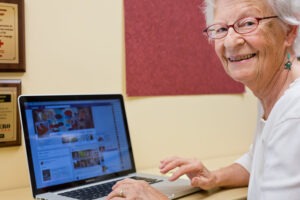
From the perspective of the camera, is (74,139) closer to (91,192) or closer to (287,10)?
(91,192)

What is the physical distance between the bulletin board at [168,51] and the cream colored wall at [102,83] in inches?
1.4

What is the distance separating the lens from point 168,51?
154 cm

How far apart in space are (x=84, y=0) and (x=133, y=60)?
273 millimetres

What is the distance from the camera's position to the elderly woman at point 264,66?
81cm

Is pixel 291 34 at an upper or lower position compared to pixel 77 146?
upper

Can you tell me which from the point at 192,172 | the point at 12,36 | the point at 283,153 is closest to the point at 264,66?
the point at 283,153

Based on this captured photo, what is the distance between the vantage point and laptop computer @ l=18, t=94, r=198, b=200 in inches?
41.5

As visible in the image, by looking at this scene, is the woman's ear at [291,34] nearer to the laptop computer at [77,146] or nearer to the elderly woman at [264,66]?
the elderly woman at [264,66]

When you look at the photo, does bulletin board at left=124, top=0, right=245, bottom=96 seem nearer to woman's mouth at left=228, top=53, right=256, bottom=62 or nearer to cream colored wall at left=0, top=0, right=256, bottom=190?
cream colored wall at left=0, top=0, right=256, bottom=190

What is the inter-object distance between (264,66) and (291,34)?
0.34 feet

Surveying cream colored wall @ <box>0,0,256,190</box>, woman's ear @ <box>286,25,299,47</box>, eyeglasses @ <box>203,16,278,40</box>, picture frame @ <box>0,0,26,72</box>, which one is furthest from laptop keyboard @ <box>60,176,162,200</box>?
woman's ear @ <box>286,25,299,47</box>

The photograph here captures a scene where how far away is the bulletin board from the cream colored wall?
3 cm

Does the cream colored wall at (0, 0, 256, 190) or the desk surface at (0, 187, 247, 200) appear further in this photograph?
the cream colored wall at (0, 0, 256, 190)

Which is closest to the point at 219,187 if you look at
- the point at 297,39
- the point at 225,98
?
the point at 297,39
